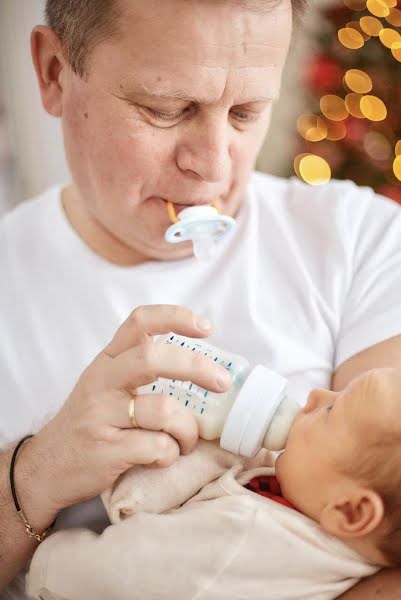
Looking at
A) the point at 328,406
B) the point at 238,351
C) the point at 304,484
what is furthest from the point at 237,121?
the point at 304,484

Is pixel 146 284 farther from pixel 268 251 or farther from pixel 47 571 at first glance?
pixel 47 571

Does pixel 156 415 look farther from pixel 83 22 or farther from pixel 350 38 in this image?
pixel 350 38

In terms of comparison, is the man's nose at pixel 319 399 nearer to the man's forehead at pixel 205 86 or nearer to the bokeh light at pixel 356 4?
the man's forehead at pixel 205 86

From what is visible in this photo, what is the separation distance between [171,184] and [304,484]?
0.63 metres

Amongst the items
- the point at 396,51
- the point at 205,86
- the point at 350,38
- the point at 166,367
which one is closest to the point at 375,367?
the point at 166,367

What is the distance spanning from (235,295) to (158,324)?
43 cm

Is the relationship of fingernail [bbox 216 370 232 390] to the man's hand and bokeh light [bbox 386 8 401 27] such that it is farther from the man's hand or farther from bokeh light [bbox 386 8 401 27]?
bokeh light [bbox 386 8 401 27]

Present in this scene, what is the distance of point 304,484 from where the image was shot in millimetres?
1049

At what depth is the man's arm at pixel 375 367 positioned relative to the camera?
1059 mm

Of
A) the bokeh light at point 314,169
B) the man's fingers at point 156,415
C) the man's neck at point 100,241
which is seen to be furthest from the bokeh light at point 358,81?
the man's fingers at point 156,415

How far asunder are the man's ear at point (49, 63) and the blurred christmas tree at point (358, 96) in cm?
191

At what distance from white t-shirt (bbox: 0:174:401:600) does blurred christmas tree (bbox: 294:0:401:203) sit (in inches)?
62.6

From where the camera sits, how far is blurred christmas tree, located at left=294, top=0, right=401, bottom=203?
293 cm

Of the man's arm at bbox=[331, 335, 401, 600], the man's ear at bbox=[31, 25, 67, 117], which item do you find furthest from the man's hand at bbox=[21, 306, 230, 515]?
the man's ear at bbox=[31, 25, 67, 117]
